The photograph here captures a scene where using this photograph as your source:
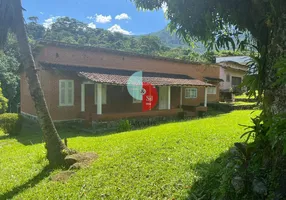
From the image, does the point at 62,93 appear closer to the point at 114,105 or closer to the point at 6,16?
the point at 114,105

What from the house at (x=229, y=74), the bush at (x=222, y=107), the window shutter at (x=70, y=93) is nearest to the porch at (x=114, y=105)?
the window shutter at (x=70, y=93)

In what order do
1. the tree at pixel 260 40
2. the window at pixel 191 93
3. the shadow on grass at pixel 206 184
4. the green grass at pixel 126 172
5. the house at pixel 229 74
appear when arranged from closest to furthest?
the tree at pixel 260 40
the shadow on grass at pixel 206 184
the green grass at pixel 126 172
the window at pixel 191 93
the house at pixel 229 74

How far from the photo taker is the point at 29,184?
5.93 meters

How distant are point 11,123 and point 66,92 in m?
3.61

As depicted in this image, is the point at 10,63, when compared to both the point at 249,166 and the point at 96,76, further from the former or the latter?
the point at 249,166

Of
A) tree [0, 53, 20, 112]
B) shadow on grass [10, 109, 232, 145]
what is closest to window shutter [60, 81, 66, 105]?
shadow on grass [10, 109, 232, 145]

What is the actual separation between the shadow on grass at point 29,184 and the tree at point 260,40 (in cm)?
497

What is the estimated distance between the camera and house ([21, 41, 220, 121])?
14.5 m

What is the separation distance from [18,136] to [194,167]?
37.0ft

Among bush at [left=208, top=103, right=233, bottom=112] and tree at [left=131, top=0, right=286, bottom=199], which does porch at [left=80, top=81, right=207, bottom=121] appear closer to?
bush at [left=208, top=103, right=233, bottom=112]

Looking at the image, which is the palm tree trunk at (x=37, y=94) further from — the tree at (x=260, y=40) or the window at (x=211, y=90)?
the window at (x=211, y=90)

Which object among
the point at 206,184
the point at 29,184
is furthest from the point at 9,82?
the point at 206,184

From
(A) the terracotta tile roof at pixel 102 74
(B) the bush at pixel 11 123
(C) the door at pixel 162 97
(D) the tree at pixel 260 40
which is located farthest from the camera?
(C) the door at pixel 162 97

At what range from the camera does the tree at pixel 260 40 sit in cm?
358
